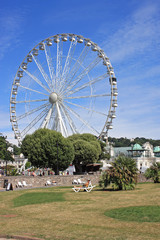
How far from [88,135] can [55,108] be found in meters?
17.7

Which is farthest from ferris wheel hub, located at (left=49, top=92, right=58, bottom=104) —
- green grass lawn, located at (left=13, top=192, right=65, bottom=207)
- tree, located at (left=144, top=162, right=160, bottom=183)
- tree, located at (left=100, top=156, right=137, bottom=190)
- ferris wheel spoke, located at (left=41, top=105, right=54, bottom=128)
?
green grass lawn, located at (left=13, top=192, right=65, bottom=207)

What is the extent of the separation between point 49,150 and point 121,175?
26.9 m

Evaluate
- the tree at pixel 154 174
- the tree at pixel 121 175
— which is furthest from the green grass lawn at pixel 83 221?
the tree at pixel 154 174

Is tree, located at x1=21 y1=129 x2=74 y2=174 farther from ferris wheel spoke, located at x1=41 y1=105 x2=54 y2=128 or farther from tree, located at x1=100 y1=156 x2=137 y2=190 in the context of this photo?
tree, located at x1=100 y1=156 x2=137 y2=190

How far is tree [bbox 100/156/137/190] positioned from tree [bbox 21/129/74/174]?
975 inches

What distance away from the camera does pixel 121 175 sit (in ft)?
97.1

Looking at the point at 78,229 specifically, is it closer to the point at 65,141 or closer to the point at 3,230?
the point at 3,230

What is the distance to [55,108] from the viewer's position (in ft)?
194

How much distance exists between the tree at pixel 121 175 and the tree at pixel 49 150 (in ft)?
81.3

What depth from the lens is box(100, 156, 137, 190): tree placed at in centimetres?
2938

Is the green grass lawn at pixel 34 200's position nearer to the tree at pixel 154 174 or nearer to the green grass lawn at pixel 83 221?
the green grass lawn at pixel 83 221

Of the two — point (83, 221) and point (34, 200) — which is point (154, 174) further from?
point (83, 221)

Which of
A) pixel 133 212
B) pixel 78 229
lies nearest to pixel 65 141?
pixel 133 212

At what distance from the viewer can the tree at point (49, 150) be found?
55.3m
